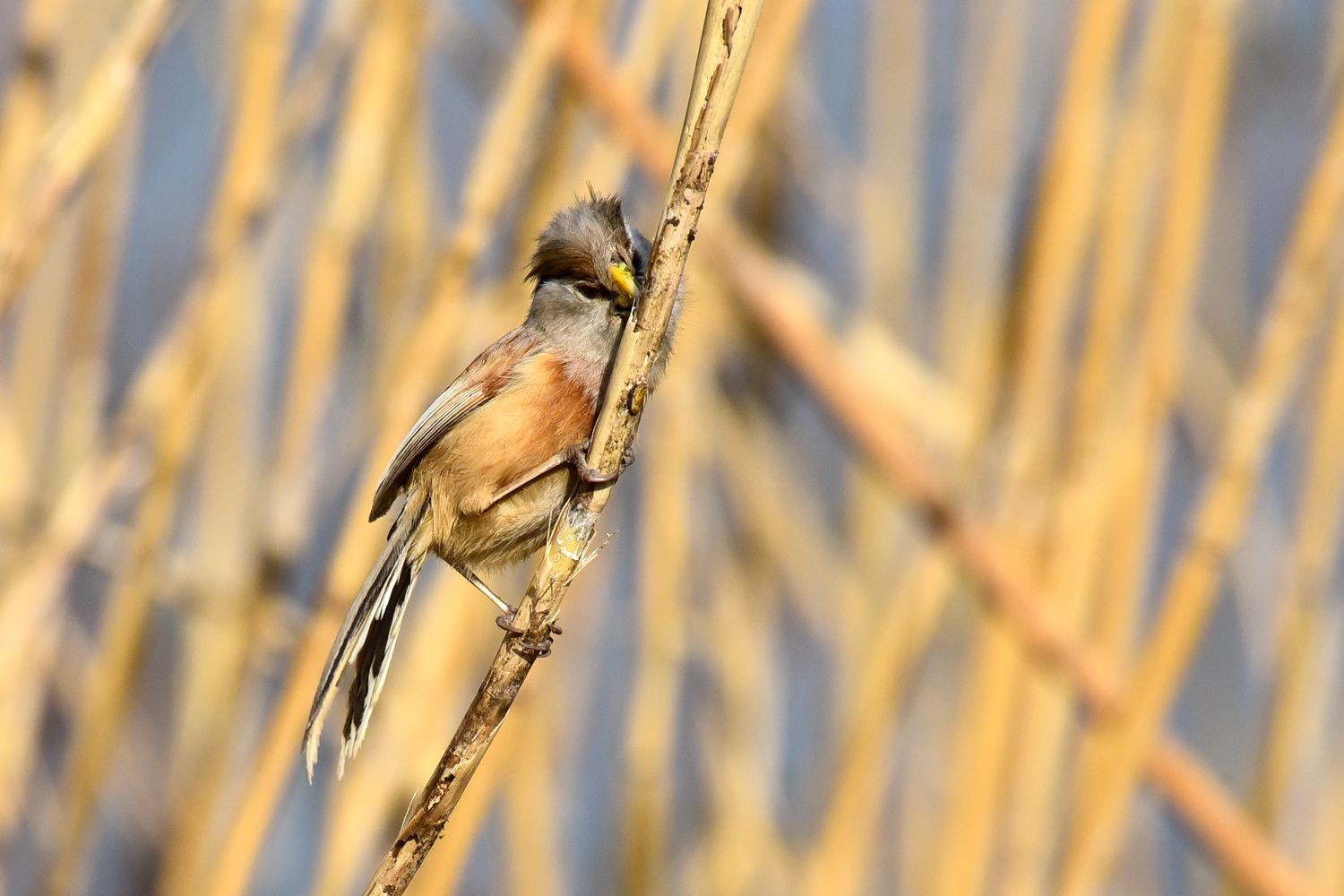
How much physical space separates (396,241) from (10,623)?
2.82 ft

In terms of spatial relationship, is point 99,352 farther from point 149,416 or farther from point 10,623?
point 10,623

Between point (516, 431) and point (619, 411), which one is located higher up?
point (516, 431)

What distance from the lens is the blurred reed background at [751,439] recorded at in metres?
1.96

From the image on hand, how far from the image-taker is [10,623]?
1.90 meters

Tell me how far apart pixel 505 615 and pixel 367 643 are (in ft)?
0.58

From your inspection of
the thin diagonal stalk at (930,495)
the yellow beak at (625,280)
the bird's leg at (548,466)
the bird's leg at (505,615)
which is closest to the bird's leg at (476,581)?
the bird's leg at (505,615)

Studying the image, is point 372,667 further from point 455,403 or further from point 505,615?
point 455,403

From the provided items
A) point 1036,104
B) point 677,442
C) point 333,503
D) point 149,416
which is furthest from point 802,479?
point 149,416

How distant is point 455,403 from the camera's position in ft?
5.98

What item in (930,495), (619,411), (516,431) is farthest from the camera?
(930,495)

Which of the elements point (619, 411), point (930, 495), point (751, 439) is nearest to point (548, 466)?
point (619, 411)

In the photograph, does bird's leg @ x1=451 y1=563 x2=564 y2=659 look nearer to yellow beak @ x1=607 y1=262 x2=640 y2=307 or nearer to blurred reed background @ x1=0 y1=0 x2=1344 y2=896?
blurred reed background @ x1=0 y1=0 x2=1344 y2=896

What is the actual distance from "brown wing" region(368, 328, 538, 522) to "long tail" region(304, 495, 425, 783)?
0.25ft

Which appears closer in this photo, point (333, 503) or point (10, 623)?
point (10, 623)
